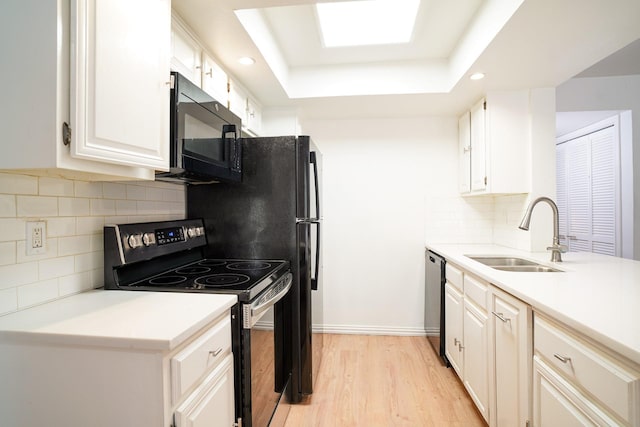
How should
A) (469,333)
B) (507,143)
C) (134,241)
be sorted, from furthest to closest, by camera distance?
(507,143) → (469,333) → (134,241)

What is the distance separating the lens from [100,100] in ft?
2.94

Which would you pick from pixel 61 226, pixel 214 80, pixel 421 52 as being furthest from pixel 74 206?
pixel 421 52

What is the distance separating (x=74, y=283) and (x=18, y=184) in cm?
42

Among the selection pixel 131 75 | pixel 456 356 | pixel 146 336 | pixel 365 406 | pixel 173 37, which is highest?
pixel 173 37

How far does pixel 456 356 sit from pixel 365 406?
2.40 feet

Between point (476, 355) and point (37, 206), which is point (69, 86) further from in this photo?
point (476, 355)

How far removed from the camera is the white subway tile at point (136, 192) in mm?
1492

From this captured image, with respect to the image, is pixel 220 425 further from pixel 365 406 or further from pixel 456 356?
pixel 456 356

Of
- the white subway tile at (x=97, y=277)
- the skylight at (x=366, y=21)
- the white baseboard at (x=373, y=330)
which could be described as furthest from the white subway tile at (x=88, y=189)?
the white baseboard at (x=373, y=330)

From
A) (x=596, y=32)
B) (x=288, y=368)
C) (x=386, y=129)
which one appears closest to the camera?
(x=596, y=32)

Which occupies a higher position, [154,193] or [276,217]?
[154,193]

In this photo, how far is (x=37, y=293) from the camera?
1.06 meters

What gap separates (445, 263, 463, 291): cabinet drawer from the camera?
2016 millimetres

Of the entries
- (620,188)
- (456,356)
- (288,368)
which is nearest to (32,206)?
(288,368)
